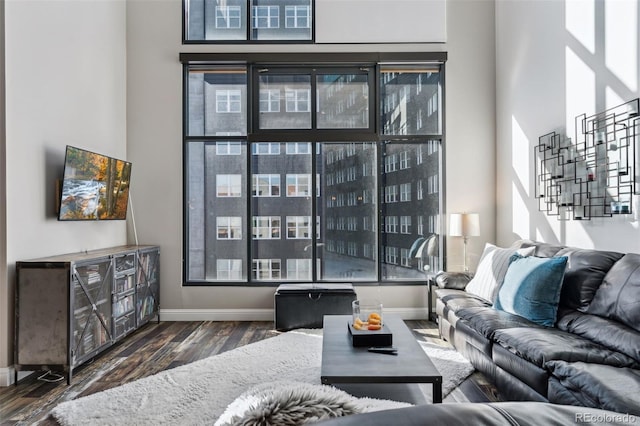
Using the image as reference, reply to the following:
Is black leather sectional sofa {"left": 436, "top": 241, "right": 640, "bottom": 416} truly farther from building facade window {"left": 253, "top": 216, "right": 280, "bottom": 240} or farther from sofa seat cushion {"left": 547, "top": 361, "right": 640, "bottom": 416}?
building facade window {"left": 253, "top": 216, "right": 280, "bottom": 240}

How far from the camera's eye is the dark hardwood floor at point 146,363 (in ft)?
8.97

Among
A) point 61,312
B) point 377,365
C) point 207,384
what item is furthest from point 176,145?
point 377,365

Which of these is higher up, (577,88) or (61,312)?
(577,88)

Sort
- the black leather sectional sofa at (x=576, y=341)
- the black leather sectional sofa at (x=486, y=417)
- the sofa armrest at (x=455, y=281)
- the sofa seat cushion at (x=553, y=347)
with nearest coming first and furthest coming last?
the black leather sectional sofa at (x=486, y=417) < the black leather sectional sofa at (x=576, y=341) < the sofa seat cushion at (x=553, y=347) < the sofa armrest at (x=455, y=281)

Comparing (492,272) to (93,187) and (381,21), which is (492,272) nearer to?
(381,21)

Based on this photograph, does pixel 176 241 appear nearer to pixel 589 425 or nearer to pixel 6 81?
pixel 6 81

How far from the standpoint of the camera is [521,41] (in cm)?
438

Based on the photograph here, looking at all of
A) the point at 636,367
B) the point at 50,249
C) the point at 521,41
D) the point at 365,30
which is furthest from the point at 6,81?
the point at 521,41

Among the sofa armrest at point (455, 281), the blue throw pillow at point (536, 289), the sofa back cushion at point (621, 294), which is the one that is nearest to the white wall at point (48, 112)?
the sofa armrest at point (455, 281)

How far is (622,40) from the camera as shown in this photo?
9.55 ft

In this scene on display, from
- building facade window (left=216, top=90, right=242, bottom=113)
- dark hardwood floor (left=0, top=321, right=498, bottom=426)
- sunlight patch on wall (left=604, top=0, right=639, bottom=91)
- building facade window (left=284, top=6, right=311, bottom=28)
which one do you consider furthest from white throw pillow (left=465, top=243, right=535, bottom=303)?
building facade window (left=284, top=6, right=311, bottom=28)

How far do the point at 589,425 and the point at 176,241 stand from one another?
4.89 metres

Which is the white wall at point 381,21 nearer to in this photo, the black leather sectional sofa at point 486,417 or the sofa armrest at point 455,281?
the sofa armrest at point 455,281

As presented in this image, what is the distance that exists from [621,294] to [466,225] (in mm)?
2148
